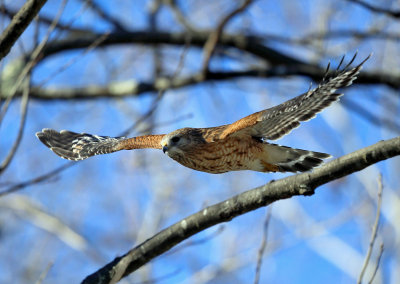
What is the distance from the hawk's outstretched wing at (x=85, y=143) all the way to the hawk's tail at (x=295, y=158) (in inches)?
38.8

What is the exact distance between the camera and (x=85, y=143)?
16.5 ft

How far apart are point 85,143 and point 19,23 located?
86.7 inches

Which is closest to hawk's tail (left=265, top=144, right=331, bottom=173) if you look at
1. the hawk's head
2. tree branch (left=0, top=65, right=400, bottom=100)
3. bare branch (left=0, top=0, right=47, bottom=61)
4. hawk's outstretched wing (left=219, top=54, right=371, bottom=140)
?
hawk's outstretched wing (left=219, top=54, right=371, bottom=140)

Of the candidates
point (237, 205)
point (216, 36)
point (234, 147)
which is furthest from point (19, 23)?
point (216, 36)

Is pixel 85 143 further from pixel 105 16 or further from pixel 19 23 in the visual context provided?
pixel 105 16

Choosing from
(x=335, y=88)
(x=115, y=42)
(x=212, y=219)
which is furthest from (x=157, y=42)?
(x=212, y=219)

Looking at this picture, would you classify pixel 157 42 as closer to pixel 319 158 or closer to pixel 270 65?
pixel 270 65

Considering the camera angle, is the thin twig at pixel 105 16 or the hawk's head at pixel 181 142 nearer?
the hawk's head at pixel 181 142

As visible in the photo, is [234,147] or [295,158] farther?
[295,158]

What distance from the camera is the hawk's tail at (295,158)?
4.45 m

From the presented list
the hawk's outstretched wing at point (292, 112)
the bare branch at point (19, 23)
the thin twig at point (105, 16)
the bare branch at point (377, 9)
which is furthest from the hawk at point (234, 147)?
the thin twig at point (105, 16)

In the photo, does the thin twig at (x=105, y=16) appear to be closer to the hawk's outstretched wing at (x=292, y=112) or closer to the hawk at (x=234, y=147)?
the hawk at (x=234, y=147)

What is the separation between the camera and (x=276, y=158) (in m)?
4.50

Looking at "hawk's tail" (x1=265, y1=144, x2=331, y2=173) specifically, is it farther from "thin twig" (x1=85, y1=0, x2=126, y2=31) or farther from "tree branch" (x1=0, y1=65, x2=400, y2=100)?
"thin twig" (x1=85, y1=0, x2=126, y2=31)
